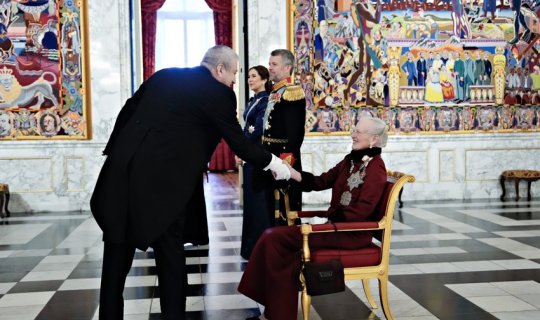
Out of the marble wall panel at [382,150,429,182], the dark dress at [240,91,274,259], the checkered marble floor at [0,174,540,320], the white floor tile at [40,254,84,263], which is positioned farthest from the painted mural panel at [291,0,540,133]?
the white floor tile at [40,254,84,263]

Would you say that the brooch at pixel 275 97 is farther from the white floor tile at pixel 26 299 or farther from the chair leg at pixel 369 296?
the white floor tile at pixel 26 299

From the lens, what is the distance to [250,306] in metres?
3.93

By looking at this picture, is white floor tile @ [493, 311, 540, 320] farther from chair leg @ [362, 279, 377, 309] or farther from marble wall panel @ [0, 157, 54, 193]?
marble wall panel @ [0, 157, 54, 193]

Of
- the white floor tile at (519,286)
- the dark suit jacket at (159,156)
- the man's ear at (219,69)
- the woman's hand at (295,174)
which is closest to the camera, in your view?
the dark suit jacket at (159,156)

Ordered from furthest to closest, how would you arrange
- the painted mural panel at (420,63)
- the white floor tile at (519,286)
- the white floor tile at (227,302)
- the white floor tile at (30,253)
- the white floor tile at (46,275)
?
the painted mural panel at (420,63) < the white floor tile at (30,253) < the white floor tile at (46,275) < the white floor tile at (519,286) < the white floor tile at (227,302)

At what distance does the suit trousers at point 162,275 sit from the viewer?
9.60 feet

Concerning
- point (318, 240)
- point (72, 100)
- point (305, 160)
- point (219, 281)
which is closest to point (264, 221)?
point (219, 281)

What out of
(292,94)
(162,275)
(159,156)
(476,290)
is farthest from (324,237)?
(292,94)

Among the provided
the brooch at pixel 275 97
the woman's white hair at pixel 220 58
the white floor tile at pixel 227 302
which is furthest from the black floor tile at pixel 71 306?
the brooch at pixel 275 97

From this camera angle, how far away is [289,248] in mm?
3350

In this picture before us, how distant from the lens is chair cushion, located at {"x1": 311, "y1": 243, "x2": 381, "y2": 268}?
3.29 meters

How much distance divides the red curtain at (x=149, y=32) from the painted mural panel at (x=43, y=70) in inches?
213

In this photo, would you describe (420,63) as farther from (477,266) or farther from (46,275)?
(46,275)

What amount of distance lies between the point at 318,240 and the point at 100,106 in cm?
593
